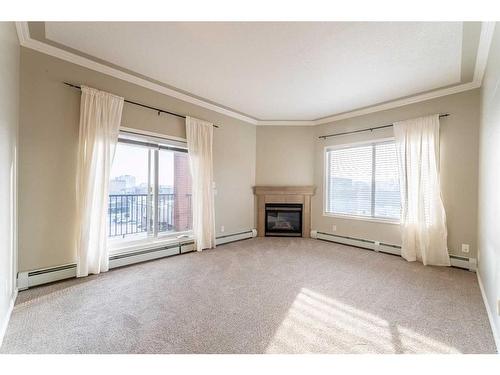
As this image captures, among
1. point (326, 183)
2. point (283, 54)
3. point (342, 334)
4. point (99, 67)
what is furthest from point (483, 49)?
point (99, 67)

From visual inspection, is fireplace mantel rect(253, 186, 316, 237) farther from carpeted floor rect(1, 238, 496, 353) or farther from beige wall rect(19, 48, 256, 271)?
beige wall rect(19, 48, 256, 271)

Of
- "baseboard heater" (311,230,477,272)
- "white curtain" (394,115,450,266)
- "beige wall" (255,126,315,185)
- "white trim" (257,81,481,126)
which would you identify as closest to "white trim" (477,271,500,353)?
"baseboard heater" (311,230,477,272)

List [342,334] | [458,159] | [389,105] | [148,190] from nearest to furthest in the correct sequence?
[342,334] → [458,159] → [148,190] → [389,105]

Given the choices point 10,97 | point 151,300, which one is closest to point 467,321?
point 151,300

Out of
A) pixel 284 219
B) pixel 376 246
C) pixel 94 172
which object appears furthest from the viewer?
pixel 284 219

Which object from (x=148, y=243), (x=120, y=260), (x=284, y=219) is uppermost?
(x=284, y=219)

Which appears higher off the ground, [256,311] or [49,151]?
[49,151]

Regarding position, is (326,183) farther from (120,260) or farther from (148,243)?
(120,260)

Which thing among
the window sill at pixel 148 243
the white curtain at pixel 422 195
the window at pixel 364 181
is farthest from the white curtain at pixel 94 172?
the white curtain at pixel 422 195

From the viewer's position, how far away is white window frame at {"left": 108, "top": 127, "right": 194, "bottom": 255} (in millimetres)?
3273

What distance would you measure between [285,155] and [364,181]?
1800 millimetres

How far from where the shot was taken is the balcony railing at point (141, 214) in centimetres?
352

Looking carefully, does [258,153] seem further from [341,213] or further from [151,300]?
[151,300]

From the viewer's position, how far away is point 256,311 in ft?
6.92
